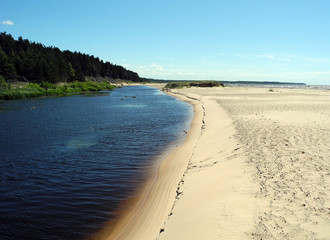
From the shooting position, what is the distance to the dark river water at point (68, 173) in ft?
21.7

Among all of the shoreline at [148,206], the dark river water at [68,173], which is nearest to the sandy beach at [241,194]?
the shoreline at [148,206]

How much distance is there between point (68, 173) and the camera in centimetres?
996

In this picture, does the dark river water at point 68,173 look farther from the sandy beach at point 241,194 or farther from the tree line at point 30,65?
the tree line at point 30,65

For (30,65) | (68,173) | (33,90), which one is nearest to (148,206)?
(68,173)

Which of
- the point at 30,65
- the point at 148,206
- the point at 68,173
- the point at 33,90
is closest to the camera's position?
the point at 148,206

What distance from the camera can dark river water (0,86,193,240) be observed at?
661cm

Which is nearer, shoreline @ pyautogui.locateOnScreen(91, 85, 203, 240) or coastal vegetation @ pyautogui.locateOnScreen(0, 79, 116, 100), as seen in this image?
shoreline @ pyautogui.locateOnScreen(91, 85, 203, 240)

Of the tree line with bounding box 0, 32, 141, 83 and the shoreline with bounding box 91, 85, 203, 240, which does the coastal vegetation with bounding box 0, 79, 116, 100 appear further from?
the shoreline with bounding box 91, 85, 203, 240

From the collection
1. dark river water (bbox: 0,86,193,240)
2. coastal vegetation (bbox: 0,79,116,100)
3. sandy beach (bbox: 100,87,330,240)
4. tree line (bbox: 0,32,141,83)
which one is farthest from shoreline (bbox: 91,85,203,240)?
tree line (bbox: 0,32,141,83)

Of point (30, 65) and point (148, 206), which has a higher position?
point (30, 65)

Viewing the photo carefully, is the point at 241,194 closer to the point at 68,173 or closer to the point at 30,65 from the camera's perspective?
the point at 68,173

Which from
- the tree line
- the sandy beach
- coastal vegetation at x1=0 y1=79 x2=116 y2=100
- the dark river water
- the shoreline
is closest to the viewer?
the sandy beach

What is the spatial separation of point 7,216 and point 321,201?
8672 mm

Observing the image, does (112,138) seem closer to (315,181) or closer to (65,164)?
(65,164)
